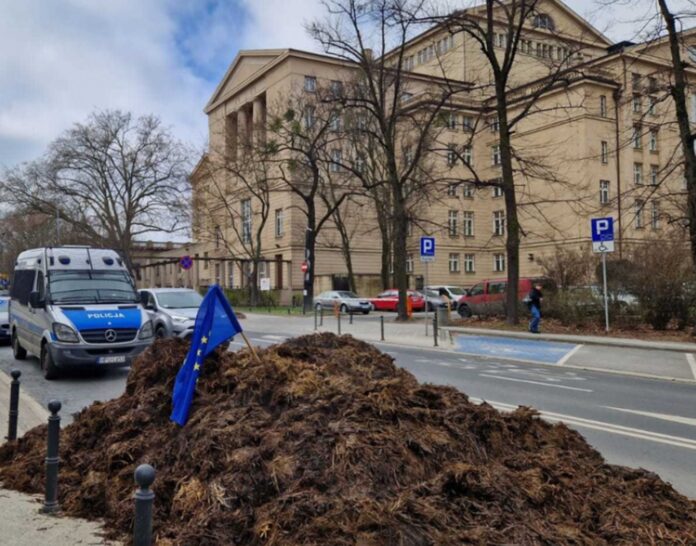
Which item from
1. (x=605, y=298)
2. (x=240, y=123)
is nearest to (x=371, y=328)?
(x=605, y=298)

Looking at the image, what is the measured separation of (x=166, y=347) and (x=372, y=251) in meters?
52.6

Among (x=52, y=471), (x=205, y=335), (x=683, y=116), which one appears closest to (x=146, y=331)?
(x=205, y=335)

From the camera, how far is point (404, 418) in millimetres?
4414

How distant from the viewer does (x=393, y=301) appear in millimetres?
40188

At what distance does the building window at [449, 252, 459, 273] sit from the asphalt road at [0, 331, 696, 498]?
43.3 metres

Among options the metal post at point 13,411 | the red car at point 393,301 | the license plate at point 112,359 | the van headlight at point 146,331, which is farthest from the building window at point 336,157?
the metal post at point 13,411

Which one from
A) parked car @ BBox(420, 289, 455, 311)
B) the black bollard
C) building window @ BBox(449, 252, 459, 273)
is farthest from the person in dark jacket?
building window @ BBox(449, 252, 459, 273)

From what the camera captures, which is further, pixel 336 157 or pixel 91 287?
pixel 336 157

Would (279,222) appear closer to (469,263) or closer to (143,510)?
(469,263)

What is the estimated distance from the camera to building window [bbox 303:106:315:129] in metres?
35.7

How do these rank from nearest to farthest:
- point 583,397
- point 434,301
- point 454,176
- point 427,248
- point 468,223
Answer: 1. point 583,397
2. point 427,248
3. point 434,301
4. point 454,176
5. point 468,223

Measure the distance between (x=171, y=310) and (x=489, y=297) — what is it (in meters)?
15.4

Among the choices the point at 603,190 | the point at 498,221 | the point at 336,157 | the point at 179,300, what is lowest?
the point at 179,300

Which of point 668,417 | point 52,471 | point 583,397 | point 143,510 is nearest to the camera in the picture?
point 143,510
